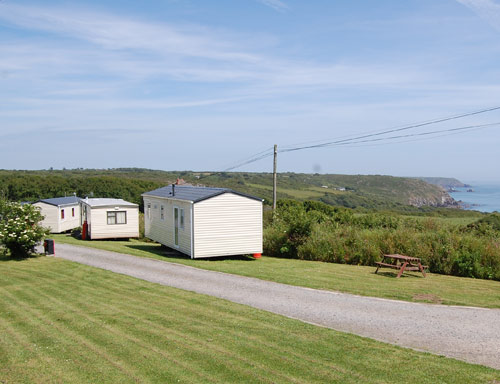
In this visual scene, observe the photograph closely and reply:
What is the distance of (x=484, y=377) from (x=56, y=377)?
507 cm

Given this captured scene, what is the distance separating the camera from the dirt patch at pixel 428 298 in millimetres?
10000

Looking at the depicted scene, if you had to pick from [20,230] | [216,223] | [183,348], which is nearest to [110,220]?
[20,230]

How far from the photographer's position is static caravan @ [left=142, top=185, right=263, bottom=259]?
15.9 m

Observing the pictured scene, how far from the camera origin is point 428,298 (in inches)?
405

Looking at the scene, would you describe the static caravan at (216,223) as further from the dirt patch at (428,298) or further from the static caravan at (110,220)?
the static caravan at (110,220)

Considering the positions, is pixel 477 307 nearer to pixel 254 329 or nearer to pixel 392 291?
pixel 392 291

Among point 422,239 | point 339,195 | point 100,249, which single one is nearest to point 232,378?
point 422,239

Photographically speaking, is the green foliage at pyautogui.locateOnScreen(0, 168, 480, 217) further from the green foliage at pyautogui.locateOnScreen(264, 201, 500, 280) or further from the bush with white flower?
the bush with white flower

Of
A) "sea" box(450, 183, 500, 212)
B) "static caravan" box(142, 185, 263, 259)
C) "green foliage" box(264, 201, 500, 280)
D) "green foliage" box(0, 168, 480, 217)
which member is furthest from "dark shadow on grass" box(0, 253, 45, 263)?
"sea" box(450, 183, 500, 212)

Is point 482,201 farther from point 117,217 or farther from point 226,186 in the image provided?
point 117,217

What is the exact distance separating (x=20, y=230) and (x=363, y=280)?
10756 millimetres

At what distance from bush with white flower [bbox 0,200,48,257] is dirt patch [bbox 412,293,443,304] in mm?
11692

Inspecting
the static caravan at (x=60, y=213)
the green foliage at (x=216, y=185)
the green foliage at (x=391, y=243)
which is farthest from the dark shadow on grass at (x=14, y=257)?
the green foliage at (x=216, y=185)

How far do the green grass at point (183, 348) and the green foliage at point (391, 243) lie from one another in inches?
341
